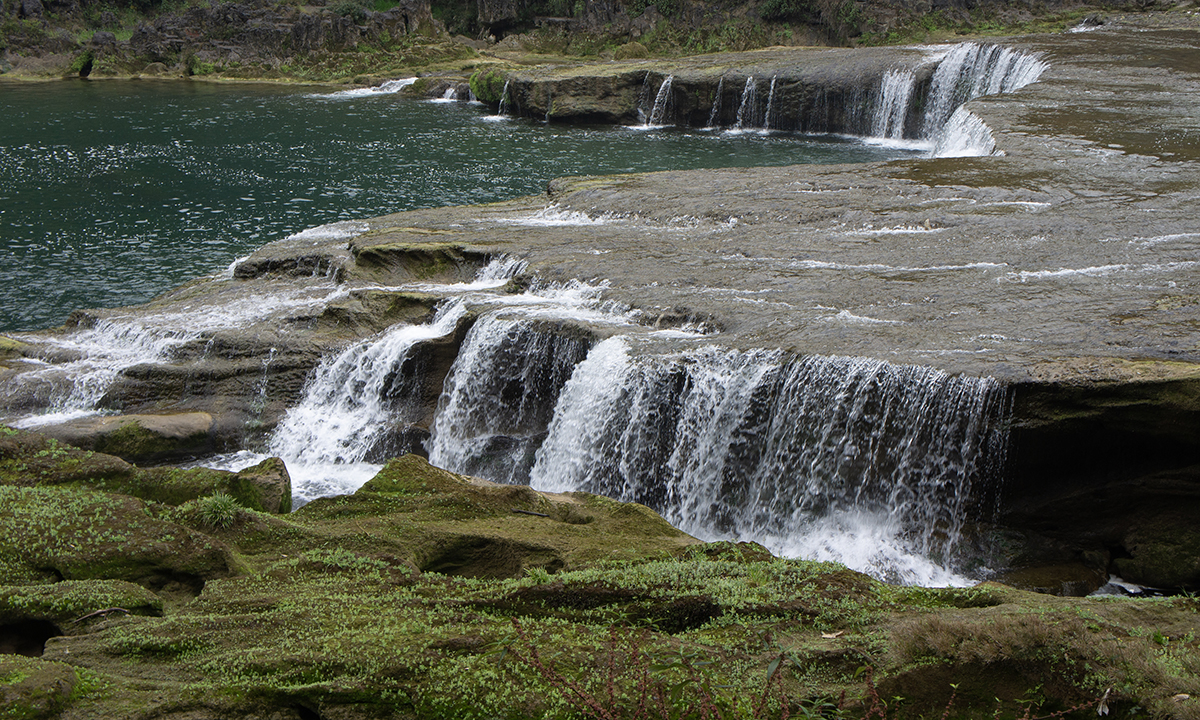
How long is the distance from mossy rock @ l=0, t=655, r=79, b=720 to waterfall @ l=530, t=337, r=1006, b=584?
9.30 m

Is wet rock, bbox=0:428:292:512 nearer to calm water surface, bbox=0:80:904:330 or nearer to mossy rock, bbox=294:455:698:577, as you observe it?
mossy rock, bbox=294:455:698:577

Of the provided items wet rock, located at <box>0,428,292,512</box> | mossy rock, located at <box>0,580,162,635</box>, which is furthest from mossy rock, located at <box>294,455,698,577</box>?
mossy rock, located at <box>0,580,162,635</box>

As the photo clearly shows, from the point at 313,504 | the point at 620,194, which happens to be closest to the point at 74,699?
the point at 313,504

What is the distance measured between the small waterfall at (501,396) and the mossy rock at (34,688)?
1043 centimetres

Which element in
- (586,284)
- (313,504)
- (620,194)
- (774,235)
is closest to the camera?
(313,504)

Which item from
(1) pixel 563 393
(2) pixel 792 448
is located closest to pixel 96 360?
(1) pixel 563 393

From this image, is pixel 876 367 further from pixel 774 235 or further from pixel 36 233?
pixel 36 233

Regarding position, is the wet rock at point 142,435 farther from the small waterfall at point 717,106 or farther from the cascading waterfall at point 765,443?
the small waterfall at point 717,106

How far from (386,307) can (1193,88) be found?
25569mm

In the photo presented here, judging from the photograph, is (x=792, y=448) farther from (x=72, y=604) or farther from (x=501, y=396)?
(x=72, y=604)

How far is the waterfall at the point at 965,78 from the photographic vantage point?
3600 cm

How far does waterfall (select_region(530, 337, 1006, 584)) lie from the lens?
39.8ft

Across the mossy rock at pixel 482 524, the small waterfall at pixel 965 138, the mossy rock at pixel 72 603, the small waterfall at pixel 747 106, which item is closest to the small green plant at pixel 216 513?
the mossy rock at pixel 482 524

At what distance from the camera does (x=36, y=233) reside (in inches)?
1082
